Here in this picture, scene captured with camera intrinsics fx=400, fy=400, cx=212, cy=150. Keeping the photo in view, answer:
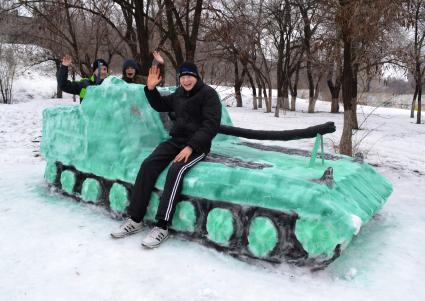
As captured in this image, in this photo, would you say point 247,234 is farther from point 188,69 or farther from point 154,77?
point 154,77

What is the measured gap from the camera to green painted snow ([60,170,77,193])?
14.0 feet

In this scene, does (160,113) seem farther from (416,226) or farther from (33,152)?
(33,152)

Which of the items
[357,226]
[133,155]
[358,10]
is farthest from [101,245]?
[358,10]

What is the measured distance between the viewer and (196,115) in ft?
11.3

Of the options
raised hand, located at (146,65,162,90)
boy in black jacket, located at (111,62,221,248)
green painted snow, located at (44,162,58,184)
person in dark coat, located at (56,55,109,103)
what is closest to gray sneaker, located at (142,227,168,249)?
boy in black jacket, located at (111,62,221,248)

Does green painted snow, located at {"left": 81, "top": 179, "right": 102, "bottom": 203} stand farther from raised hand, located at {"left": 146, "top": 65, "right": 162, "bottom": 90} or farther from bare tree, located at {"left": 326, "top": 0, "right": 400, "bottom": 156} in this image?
bare tree, located at {"left": 326, "top": 0, "right": 400, "bottom": 156}

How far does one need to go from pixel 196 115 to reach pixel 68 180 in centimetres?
176

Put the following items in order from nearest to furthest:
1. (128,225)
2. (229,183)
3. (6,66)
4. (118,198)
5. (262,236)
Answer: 1. (262,236)
2. (229,183)
3. (128,225)
4. (118,198)
5. (6,66)

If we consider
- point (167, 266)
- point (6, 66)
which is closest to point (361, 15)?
point (167, 266)

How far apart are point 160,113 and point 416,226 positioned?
261 cm

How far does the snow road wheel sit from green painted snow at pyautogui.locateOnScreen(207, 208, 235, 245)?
0.17 meters

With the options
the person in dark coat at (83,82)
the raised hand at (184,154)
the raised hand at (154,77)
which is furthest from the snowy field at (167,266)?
the person in dark coat at (83,82)

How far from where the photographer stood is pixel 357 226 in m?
2.60

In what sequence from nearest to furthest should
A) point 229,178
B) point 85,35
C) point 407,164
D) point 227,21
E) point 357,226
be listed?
point 357,226 < point 229,178 < point 407,164 < point 227,21 < point 85,35
